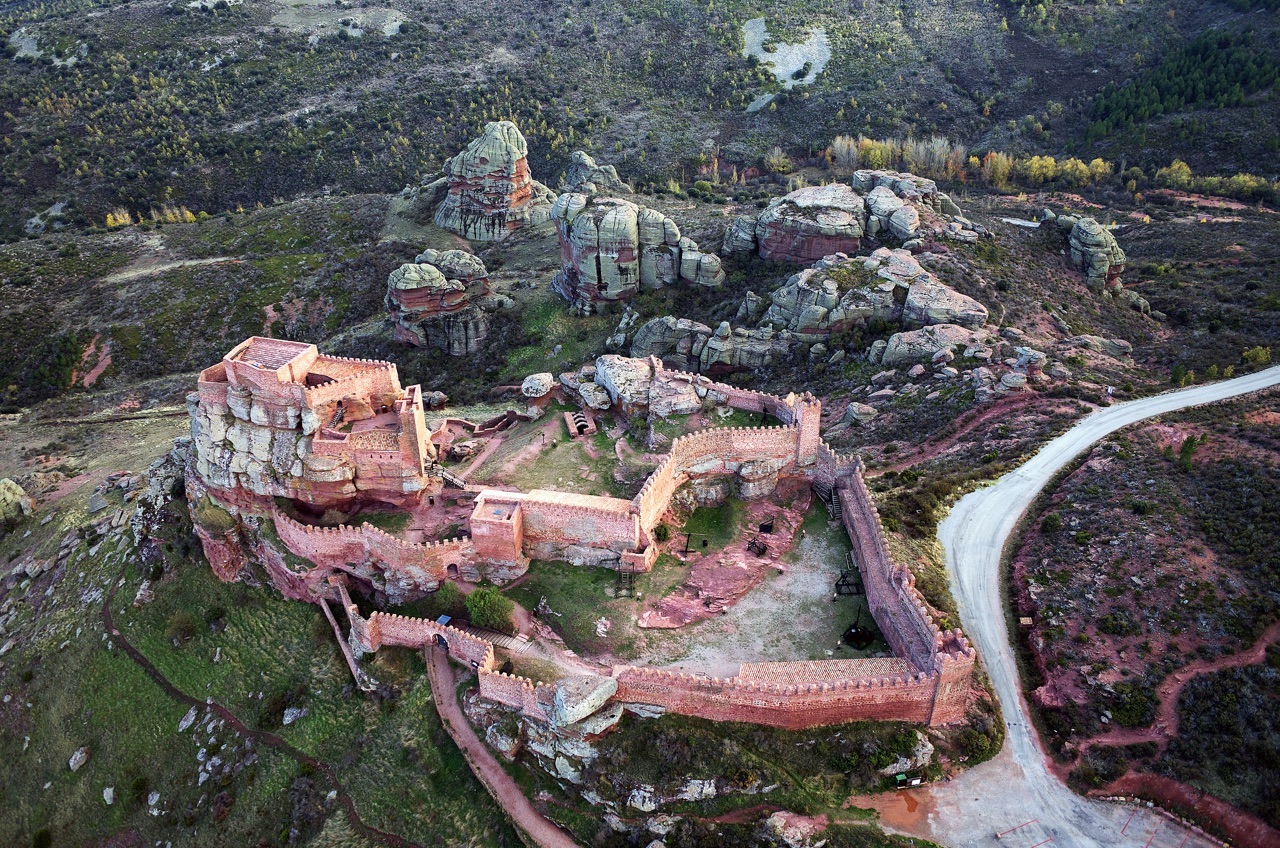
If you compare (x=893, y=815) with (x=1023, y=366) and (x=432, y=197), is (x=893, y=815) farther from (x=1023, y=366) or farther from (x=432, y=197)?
(x=432, y=197)

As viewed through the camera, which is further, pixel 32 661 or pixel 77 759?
pixel 32 661

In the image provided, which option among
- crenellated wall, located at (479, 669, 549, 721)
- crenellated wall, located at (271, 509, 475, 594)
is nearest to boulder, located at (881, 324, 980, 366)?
crenellated wall, located at (271, 509, 475, 594)

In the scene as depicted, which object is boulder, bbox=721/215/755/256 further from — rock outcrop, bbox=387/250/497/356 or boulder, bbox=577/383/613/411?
boulder, bbox=577/383/613/411

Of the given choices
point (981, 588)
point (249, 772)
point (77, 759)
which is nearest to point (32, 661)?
point (77, 759)

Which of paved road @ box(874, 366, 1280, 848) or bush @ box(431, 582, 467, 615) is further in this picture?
bush @ box(431, 582, 467, 615)

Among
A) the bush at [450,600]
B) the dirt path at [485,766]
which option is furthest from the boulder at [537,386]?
the dirt path at [485,766]

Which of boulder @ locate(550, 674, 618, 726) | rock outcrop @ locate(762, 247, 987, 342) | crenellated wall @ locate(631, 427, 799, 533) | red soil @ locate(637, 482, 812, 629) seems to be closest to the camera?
boulder @ locate(550, 674, 618, 726)

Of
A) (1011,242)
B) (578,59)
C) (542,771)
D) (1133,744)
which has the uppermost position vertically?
(578,59)
